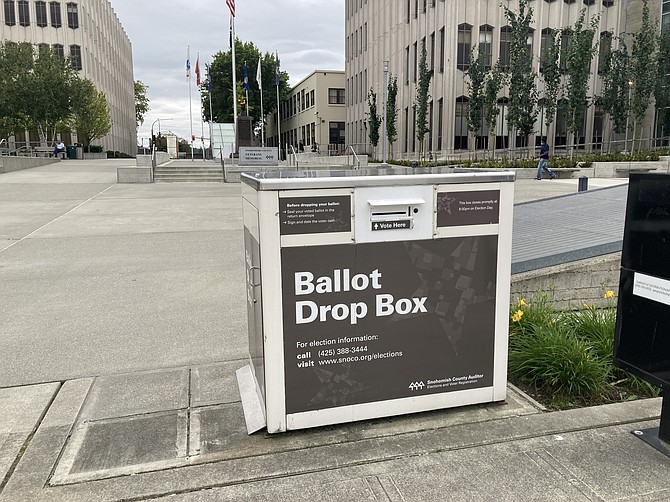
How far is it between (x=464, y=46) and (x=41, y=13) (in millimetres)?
50344

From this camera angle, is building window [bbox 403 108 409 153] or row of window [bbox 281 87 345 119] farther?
row of window [bbox 281 87 345 119]

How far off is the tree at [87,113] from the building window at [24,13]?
1216cm

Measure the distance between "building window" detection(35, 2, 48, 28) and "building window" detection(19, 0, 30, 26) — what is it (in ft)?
3.52

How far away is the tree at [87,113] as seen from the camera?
4529 cm

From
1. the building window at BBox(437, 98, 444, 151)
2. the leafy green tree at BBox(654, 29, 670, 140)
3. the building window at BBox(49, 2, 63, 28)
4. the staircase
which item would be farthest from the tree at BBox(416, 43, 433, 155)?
the building window at BBox(49, 2, 63, 28)

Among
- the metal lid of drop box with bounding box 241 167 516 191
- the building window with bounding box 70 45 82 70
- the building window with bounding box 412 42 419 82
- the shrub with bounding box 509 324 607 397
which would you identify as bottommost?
the shrub with bounding box 509 324 607 397

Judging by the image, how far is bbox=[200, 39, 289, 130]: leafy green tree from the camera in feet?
253

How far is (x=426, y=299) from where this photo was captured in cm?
323

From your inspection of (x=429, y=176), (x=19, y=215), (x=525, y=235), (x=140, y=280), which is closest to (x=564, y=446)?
(x=429, y=176)

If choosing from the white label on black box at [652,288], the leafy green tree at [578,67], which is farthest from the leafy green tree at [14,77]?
the white label on black box at [652,288]

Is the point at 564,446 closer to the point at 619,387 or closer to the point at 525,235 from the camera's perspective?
the point at 619,387

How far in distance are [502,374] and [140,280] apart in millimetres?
5222

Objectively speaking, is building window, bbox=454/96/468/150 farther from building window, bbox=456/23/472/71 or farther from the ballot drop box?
the ballot drop box

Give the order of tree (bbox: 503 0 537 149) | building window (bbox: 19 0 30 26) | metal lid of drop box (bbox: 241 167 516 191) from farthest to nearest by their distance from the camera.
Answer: building window (bbox: 19 0 30 26) < tree (bbox: 503 0 537 149) < metal lid of drop box (bbox: 241 167 516 191)
